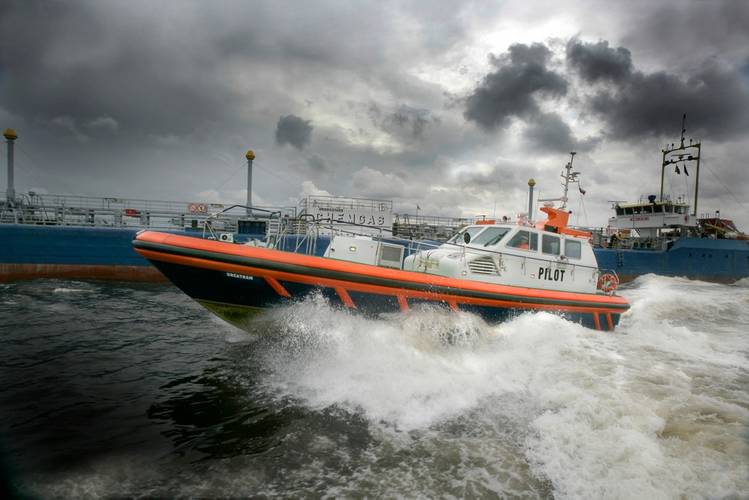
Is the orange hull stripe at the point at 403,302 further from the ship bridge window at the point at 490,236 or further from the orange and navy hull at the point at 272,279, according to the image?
the ship bridge window at the point at 490,236

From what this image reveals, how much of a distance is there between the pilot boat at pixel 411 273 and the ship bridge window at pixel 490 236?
0.02 m

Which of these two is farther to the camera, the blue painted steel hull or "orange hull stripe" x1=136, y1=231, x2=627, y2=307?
the blue painted steel hull

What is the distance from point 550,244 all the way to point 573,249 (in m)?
0.75

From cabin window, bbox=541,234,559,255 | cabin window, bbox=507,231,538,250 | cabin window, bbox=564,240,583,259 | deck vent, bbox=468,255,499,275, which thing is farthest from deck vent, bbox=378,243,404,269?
cabin window, bbox=564,240,583,259

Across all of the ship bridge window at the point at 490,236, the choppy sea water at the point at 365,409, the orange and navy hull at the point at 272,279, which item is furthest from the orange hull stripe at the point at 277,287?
the ship bridge window at the point at 490,236

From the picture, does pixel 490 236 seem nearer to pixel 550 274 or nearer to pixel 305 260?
pixel 550 274

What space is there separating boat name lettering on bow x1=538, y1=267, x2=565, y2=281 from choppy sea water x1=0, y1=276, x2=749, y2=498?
0.94 metres

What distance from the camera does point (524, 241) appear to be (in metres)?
7.49

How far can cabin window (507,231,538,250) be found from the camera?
7.41m

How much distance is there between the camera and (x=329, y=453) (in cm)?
344

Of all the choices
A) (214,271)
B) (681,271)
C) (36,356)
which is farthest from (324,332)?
(681,271)

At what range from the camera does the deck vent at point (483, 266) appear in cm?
698

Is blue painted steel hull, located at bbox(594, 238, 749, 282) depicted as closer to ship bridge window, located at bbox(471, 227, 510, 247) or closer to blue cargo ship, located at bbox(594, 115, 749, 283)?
blue cargo ship, located at bbox(594, 115, 749, 283)

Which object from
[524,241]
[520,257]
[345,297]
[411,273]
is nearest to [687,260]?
[524,241]
